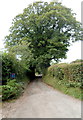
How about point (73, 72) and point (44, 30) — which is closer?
point (73, 72)

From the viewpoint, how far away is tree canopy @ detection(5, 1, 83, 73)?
1403 centimetres

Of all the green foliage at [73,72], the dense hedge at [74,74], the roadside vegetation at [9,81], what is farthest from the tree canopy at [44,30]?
the dense hedge at [74,74]

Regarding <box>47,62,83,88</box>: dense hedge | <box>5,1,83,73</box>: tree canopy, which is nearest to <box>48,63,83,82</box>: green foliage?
<box>47,62,83,88</box>: dense hedge

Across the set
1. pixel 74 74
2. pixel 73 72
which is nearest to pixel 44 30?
pixel 73 72

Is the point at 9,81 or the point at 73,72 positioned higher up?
the point at 73,72

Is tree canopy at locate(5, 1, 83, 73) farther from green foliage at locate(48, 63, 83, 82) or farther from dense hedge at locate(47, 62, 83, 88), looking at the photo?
dense hedge at locate(47, 62, 83, 88)

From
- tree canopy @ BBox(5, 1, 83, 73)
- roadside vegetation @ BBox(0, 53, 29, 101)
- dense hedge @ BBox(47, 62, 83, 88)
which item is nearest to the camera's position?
dense hedge @ BBox(47, 62, 83, 88)

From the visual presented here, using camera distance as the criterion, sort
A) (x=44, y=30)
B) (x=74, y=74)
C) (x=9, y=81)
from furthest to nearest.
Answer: (x=44, y=30)
(x=9, y=81)
(x=74, y=74)

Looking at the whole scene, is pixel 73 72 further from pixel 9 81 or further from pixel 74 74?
pixel 9 81

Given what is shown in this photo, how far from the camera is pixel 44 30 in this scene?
51.2ft

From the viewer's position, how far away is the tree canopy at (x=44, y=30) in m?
14.0

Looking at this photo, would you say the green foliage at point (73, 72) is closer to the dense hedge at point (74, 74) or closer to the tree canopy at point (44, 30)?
the dense hedge at point (74, 74)

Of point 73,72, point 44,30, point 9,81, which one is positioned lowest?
point 9,81

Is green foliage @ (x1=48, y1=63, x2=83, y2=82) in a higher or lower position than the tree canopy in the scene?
lower
